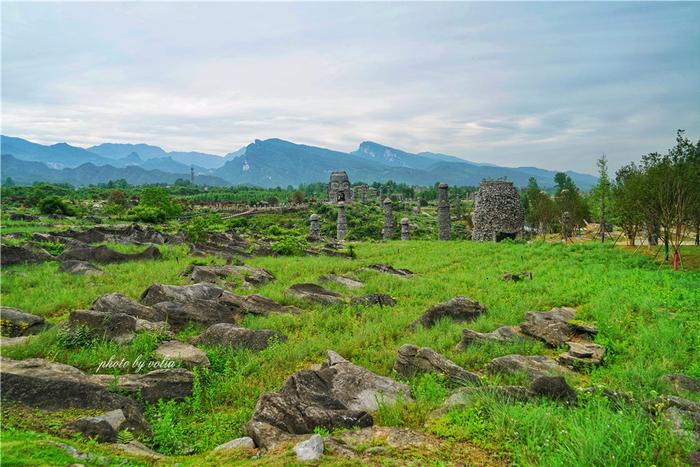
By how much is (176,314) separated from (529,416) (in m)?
8.04

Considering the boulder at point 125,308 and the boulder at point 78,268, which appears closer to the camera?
the boulder at point 125,308

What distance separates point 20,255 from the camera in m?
14.8

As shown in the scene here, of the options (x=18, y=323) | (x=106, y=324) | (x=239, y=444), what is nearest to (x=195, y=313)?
(x=106, y=324)

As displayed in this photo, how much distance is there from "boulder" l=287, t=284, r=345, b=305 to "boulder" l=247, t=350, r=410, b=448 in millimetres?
5171

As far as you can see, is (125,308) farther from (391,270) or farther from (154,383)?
(391,270)

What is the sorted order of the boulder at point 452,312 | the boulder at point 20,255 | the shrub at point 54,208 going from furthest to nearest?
the shrub at point 54,208 < the boulder at point 20,255 < the boulder at point 452,312

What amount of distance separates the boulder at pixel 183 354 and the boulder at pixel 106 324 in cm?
74

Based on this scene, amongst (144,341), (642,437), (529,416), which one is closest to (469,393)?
(529,416)

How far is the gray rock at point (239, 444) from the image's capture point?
15.7 feet

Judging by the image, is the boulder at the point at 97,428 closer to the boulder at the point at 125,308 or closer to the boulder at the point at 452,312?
the boulder at the point at 125,308

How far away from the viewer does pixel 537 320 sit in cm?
973

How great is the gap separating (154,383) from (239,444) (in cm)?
243

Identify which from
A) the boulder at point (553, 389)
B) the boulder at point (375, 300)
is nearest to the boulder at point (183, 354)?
the boulder at point (375, 300)

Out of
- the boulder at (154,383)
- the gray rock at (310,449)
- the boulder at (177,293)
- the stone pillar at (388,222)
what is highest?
the stone pillar at (388,222)
